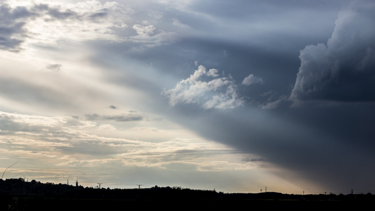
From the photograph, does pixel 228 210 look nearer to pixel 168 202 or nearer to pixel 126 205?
pixel 168 202

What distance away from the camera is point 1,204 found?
509 ft

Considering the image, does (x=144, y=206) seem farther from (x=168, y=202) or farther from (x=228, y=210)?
(x=228, y=210)

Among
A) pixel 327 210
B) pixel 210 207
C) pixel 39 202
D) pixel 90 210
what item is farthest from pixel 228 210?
pixel 39 202

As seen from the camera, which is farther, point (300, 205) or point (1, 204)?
point (300, 205)

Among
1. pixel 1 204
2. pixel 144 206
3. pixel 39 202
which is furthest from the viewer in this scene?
pixel 39 202

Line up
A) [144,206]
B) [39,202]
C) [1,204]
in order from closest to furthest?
[1,204] → [144,206] → [39,202]

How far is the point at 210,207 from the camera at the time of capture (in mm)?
165125

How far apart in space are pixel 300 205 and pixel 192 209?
41.2m

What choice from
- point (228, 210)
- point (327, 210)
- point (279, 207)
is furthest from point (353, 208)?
point (228, 210)

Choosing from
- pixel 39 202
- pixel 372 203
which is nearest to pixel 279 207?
pixel 372 203

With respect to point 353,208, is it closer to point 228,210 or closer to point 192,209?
point 228,210

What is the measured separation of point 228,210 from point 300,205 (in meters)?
28.2

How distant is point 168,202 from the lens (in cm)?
16850

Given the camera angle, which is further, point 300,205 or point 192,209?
point 300,205
